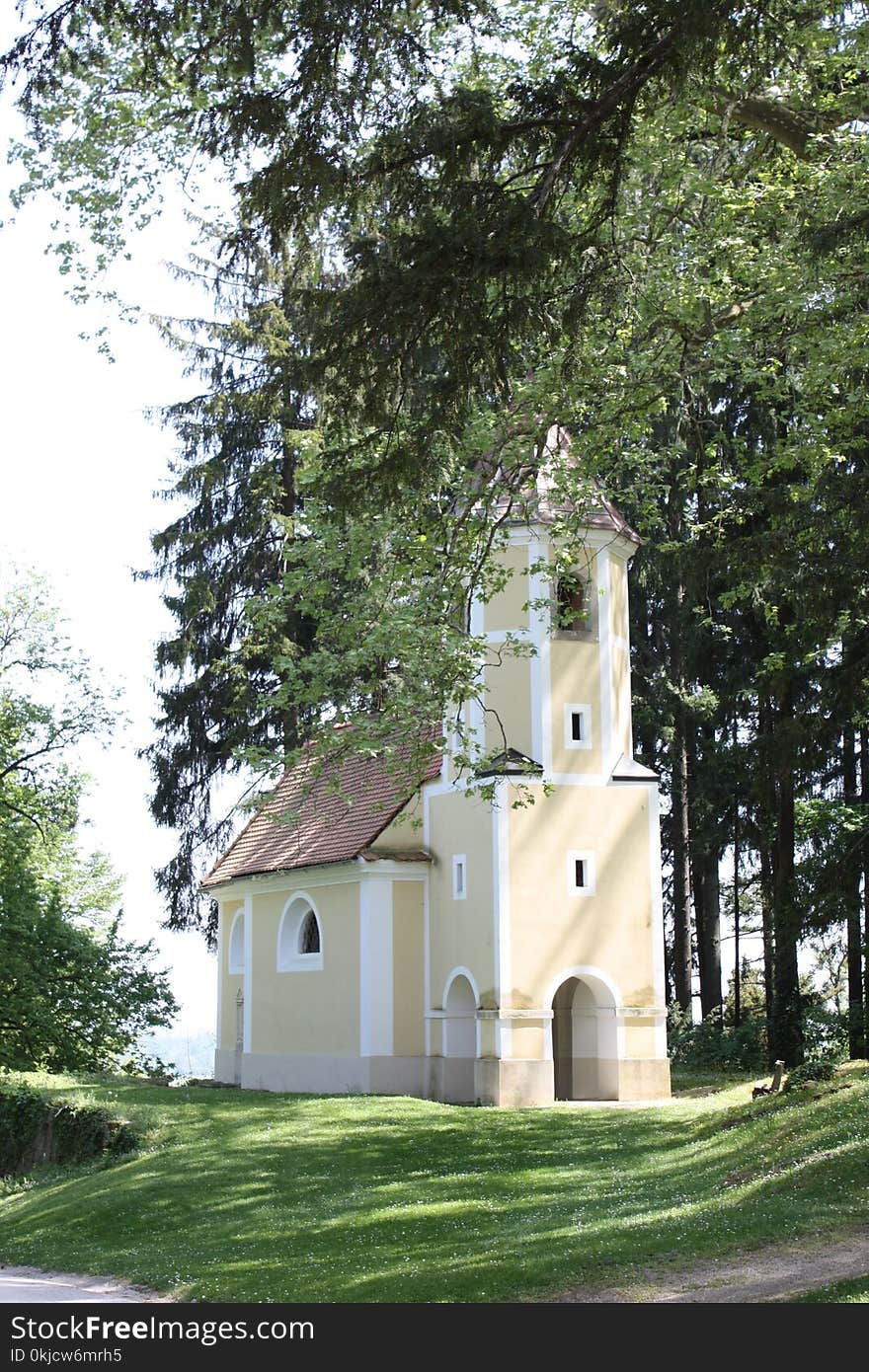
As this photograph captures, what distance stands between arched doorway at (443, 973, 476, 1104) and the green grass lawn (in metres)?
3.78

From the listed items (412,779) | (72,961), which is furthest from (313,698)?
(72,961)

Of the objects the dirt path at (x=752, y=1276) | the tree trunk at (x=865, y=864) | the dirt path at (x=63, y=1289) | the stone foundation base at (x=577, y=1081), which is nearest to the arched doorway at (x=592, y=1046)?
the stone foundation base at (x=577, y=1081)

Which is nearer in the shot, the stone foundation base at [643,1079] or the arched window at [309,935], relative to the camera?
the stone foundation base at [643,1079]

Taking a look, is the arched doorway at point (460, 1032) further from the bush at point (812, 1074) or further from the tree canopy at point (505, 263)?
the bush at point (812, 1074)

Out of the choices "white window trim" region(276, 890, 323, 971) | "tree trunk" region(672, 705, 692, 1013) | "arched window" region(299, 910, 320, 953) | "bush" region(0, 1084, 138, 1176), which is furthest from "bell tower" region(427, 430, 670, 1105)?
"tree trunk" region(672, 705, 692, 1013)

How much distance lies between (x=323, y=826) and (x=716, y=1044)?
9.62 meters

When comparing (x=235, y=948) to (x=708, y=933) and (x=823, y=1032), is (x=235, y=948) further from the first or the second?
(x=823, y=1032)

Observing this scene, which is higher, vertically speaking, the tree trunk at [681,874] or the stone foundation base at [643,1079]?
the tree trunk at [681,874]

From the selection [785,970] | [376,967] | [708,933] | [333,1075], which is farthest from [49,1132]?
[708,933]

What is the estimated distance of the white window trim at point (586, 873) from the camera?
24.3 m

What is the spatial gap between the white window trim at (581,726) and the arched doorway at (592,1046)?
12.9 feet

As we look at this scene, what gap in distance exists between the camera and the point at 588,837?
2458cm

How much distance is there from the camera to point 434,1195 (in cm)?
1401
